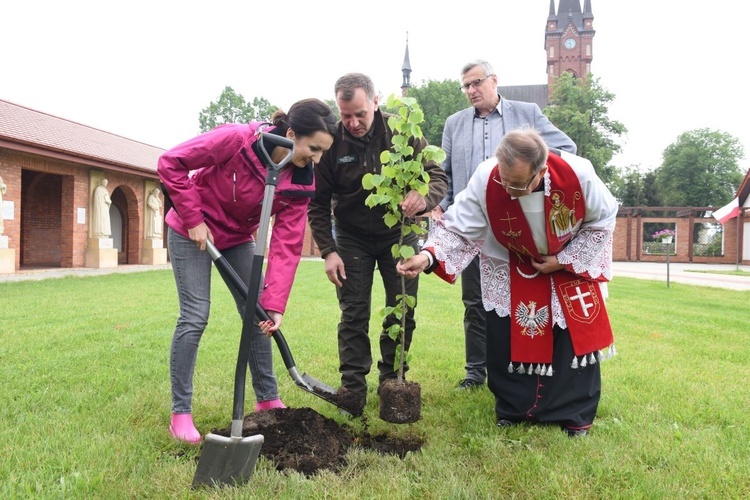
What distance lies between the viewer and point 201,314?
9.75 ft

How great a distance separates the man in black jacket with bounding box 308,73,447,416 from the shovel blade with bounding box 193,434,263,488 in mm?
1118

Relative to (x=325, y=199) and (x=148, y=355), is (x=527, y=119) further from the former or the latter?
(x=148, y=355)

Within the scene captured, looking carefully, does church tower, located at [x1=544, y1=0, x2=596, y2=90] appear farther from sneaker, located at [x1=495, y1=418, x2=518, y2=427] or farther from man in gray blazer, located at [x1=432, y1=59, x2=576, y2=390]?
sneaker, located at [x1=495, y1=418, x2=518, y2=427]

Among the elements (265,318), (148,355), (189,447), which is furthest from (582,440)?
(148,355)

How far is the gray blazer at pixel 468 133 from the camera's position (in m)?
4.03

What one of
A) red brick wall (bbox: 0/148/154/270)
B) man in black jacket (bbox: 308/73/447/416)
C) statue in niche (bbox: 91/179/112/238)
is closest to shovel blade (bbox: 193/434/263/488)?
man in black jacket (bbox: 308/73/447/416)

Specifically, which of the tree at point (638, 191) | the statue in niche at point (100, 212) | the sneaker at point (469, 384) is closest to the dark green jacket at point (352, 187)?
the sneaker at point (469, 384)

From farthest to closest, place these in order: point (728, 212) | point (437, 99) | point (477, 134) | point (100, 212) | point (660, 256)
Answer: point (437, 99) < point (660, 256) < point (728, 212) < point (100, 212) < point (477, 134)

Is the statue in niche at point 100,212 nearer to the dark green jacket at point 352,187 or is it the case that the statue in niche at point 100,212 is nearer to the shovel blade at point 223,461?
the dark green jacket at point 352,187

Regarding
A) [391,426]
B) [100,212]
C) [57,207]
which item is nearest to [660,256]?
[100,212]

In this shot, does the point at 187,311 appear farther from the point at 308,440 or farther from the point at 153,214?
the point at 153,214

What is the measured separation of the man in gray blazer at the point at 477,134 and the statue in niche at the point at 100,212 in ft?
52.2

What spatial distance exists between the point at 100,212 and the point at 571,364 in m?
17.3

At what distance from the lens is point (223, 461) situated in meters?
2.35
